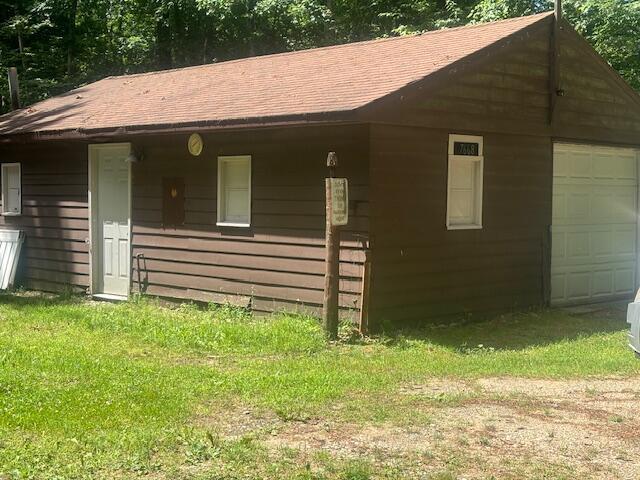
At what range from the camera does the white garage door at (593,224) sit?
41.7ft

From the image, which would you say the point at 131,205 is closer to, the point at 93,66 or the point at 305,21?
the point at 305,21

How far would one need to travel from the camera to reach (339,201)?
9398mm

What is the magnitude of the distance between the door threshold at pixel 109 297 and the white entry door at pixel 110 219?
0.16 ft

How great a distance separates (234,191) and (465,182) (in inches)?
123

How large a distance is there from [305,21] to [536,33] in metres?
15.6

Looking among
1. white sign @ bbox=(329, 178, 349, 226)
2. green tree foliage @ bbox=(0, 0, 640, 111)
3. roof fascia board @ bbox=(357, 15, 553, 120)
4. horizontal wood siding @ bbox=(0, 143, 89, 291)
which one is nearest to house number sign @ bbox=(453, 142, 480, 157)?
roof fascia board @ bbox=(357, 15, 553, 120)

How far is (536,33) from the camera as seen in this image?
11.9m

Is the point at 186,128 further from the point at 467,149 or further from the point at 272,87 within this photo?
the point at 467,149

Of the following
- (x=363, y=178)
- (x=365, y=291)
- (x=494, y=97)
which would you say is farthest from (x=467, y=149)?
(x=365, y=291)

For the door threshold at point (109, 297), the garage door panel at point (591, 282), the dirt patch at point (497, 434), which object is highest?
the garage door panel at point (591, 282)

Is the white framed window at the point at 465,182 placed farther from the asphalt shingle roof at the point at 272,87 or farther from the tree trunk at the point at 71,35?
the tree trunk at the point at 71,35

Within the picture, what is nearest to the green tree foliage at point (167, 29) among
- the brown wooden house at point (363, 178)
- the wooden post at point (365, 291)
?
the brown wooden house at point (363, 178)

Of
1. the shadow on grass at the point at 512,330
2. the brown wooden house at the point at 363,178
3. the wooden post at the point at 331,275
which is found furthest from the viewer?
the brown wooden house at the point at 363,178

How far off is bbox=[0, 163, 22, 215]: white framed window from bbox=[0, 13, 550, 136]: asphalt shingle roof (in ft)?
2.52
